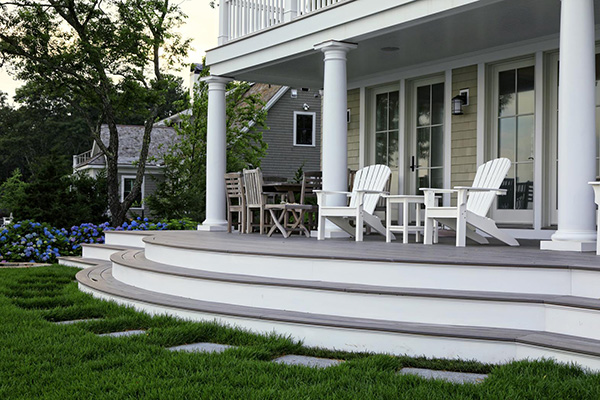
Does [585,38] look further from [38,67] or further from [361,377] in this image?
[38,67]

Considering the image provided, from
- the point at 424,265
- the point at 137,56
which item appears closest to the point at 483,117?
the point at 424,265

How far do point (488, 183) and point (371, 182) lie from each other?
178cm

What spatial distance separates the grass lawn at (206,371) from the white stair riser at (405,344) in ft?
0.31

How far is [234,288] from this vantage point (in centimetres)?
517

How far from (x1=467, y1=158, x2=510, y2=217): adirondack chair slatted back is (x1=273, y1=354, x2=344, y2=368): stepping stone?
3.09m

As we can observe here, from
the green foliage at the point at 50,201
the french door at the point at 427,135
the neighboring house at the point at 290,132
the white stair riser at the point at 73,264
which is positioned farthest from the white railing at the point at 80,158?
the french door at the point at 427,135

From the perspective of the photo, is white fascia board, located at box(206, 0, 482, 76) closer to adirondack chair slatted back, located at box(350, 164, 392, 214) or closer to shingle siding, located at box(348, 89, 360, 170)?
adirondack chair slatted back, located at box(350, 164, 392, 214)

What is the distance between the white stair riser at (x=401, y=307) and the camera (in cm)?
394

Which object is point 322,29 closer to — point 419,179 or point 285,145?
point 419,179

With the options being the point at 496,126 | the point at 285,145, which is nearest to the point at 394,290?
the point at 496,126

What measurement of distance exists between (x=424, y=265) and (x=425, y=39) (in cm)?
399

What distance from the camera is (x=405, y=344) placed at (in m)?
4.09

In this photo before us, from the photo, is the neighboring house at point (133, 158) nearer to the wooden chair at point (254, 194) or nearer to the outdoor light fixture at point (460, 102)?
the wooden chair at point (254, 194)

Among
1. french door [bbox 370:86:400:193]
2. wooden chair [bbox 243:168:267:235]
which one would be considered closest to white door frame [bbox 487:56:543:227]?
french door [bbox 370:86:400:193]
